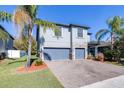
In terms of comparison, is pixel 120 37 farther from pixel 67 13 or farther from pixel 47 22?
pixel 47 22

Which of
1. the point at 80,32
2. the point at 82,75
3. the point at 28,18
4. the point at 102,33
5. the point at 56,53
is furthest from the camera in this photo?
the point at 80,32

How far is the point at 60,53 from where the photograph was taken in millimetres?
23422

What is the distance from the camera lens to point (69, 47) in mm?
23812

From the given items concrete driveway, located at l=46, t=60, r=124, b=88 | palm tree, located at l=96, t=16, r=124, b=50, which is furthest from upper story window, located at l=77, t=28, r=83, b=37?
concrete driveway, located at l=46, t=60, r=124, b=88

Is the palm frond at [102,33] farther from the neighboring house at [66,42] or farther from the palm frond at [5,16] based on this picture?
the palm frond at [5,16]

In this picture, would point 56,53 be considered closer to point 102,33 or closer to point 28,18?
point 102,33

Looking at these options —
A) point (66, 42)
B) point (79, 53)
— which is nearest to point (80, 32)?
point (66, 42)

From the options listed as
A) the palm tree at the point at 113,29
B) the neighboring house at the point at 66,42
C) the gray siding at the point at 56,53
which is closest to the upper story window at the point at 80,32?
the neighboring house at the point at 66,42

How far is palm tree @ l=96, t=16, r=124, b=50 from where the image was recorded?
21.9 meters

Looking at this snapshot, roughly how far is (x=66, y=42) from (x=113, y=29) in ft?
19.7

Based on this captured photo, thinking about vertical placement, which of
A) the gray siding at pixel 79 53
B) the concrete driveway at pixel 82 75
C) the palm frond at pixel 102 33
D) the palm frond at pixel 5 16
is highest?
the palm frond at pixel 5 16

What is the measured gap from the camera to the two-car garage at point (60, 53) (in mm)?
22189

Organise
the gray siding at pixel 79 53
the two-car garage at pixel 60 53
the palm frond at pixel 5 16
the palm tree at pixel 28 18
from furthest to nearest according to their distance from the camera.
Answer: the gray siding at pixel 79 53 → the two-car garage at pixel 60 53 → the palm frond at pixel 5 16 → the palm tree at pixel 28 18

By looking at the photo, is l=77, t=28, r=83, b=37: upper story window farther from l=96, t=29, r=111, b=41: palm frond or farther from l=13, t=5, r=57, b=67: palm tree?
l=13, t=5, r=57, b=67: palm tree
